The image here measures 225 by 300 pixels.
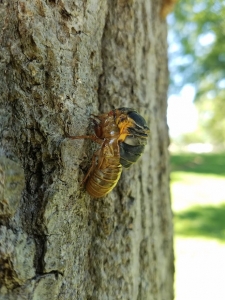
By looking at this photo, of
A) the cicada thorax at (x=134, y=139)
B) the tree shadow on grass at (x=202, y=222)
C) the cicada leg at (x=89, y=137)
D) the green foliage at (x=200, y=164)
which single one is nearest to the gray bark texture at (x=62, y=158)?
the cicada leg at (x=89, y=137)

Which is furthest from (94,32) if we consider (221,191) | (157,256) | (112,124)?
(221,191)

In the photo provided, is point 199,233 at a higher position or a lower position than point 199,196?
lower

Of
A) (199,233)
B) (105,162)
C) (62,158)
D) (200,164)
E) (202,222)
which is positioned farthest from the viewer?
(200,164)

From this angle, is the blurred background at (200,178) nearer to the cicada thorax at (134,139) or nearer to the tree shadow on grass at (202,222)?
the tree shadow on grass at (202,222)

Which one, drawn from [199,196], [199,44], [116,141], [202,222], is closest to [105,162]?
[116,141]

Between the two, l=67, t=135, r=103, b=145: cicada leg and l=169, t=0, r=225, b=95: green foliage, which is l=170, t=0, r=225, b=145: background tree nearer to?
l=169, t=0, r=225, b=95: green foliage

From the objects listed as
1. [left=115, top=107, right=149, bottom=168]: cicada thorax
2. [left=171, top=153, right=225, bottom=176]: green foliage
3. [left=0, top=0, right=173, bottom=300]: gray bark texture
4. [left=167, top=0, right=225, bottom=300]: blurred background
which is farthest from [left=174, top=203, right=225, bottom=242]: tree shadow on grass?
[left=115, top=107, right=149, bottom=168]: cicada thorax

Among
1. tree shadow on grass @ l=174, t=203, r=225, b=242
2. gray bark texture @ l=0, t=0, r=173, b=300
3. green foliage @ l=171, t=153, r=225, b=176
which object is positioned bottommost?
gray bark texture @ l=0, t=0, r=173, b=300

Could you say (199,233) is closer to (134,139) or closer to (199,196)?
(199,196)
